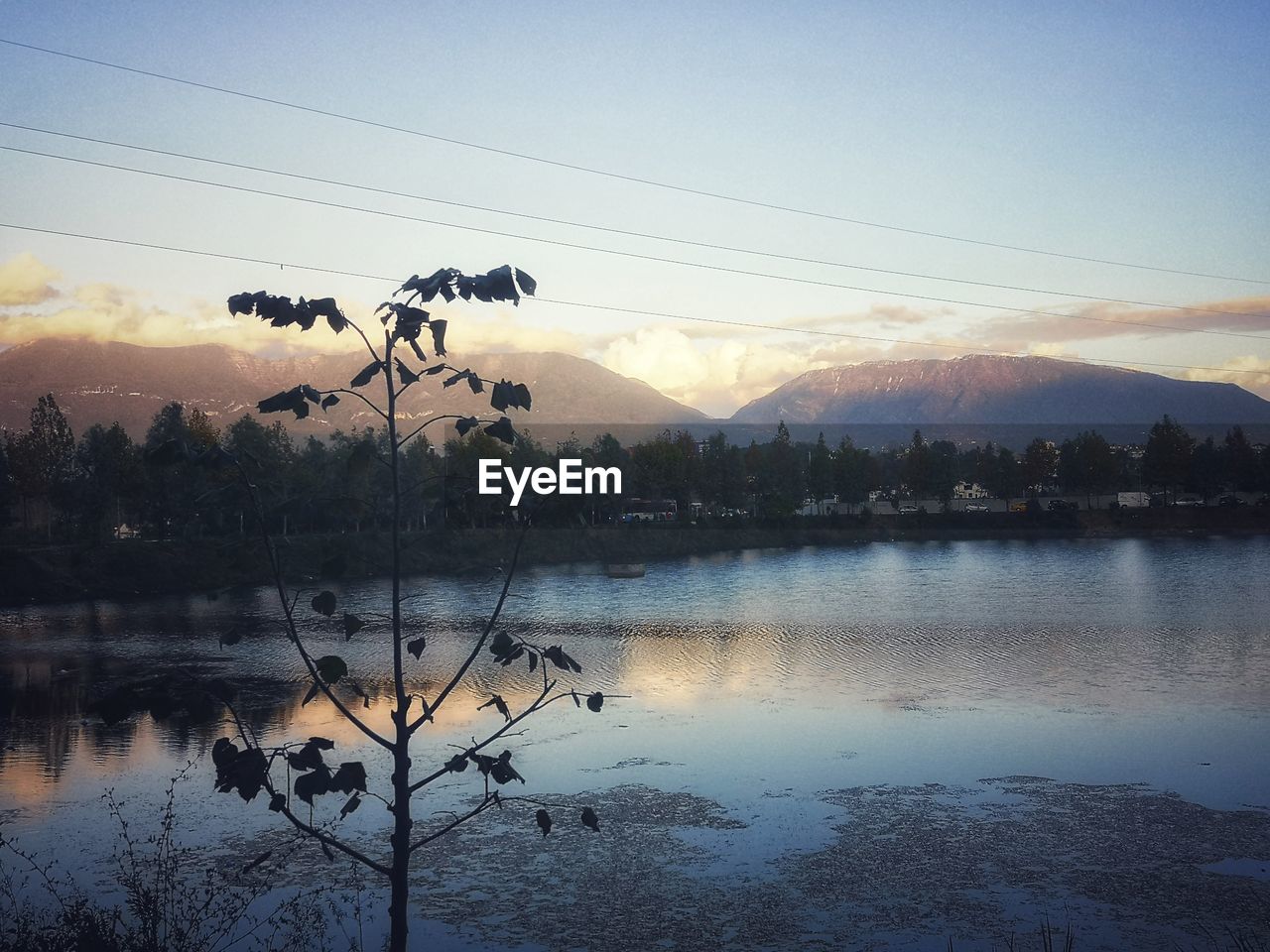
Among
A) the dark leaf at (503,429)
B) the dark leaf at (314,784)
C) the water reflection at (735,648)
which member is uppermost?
the dark leaf at (503,429)

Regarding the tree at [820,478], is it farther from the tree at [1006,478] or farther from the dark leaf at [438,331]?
the dark leaf at [438,331]

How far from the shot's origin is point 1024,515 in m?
124

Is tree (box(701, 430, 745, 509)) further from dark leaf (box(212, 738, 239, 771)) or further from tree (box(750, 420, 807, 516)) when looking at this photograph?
dark leaf (box(212, 738, 239, 771))

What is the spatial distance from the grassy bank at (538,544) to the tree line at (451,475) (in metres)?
0.61

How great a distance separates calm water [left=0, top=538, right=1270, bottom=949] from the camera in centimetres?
1408

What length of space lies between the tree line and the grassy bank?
24.1 inches

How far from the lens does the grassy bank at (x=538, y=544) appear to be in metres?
62.3

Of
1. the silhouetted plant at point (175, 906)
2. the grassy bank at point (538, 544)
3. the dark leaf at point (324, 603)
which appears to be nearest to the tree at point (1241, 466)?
the grassy bank at point (538, 544)

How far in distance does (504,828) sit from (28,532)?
82540 millimetres

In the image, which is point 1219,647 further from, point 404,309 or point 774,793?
point 404,309

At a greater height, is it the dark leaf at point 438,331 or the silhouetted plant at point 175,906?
the dark leaf at point 438,331

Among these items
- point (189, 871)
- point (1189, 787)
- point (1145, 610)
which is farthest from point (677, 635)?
point (189, 871)

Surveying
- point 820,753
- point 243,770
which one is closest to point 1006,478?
point 820,753

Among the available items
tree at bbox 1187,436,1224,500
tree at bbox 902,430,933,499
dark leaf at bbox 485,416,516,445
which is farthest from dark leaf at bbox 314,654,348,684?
tree at bbox 902,430,933,499
